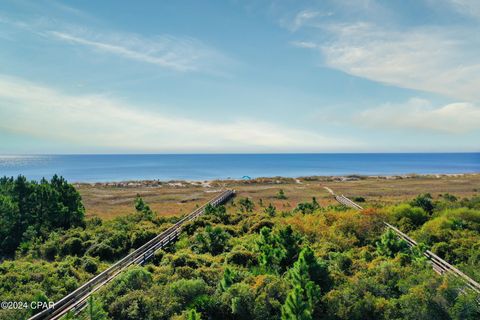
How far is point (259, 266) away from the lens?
2445cm

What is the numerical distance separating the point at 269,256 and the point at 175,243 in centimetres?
1221

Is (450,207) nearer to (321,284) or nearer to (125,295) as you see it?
(321,284)

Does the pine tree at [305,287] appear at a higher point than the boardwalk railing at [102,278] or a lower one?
higher

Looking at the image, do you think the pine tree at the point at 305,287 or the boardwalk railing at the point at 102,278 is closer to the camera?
the pine tree at the point at 305,287

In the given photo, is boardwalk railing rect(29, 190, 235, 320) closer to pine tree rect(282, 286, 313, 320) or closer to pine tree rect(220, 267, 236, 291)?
pine tree rect(220, 267, 236, 291)

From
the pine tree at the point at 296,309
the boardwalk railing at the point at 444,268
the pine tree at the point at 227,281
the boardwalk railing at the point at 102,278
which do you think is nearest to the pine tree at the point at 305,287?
the pine tree at the point at 296,309

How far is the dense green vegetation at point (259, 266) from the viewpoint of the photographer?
16.6 metres

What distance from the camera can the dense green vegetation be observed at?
54.3 feet

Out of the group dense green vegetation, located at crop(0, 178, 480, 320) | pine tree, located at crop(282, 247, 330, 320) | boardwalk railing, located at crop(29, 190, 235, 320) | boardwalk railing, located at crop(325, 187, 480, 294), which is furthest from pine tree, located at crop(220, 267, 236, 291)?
boardwalk railing, located at crop(325, 187, 480, 294)

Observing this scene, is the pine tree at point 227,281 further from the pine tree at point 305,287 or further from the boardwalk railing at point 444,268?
the boardwalk railing at point 444,268

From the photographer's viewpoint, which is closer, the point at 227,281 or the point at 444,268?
the point at 227,281

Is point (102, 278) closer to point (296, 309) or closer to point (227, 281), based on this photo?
point (227, 281)

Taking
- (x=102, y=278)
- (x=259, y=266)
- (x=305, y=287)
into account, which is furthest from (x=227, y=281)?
(x=102, y=278)

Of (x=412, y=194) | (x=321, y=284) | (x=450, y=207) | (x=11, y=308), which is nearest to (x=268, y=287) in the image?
(x=321, y=284)
